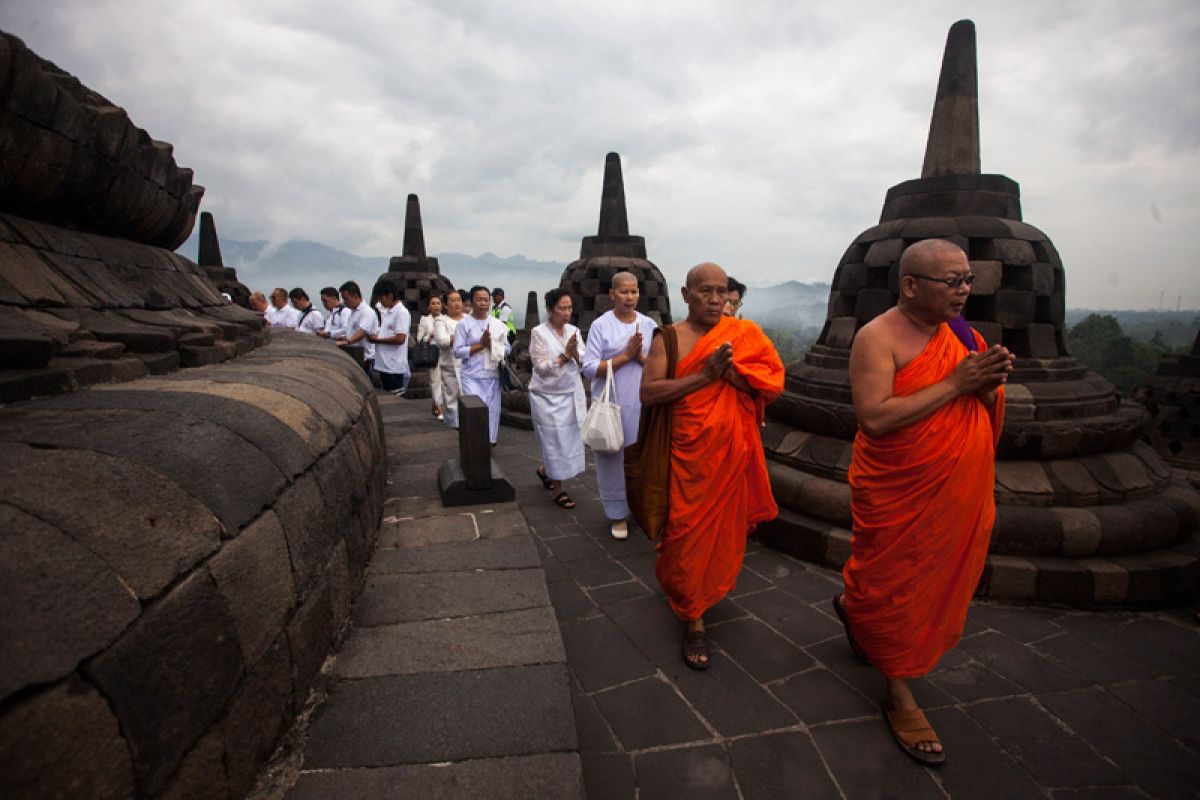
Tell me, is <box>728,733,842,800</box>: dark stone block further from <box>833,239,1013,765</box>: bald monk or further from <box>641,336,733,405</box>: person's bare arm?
<box>641,336,733,405</box>: person's bare arm

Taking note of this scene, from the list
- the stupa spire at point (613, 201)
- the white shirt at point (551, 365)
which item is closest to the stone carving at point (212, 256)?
the stupa spire at point (613, 201)

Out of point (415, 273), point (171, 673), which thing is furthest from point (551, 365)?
point (415, 273)

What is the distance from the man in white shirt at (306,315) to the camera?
1056cm

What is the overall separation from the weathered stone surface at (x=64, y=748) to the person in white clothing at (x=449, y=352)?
19.5ft

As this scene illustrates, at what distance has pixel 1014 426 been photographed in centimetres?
411

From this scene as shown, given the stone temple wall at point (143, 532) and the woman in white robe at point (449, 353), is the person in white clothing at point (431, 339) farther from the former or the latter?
the stone temple wall at point (143, 532)

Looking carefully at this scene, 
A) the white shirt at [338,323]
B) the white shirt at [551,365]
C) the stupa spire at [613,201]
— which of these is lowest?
the white shirt at [551,365]

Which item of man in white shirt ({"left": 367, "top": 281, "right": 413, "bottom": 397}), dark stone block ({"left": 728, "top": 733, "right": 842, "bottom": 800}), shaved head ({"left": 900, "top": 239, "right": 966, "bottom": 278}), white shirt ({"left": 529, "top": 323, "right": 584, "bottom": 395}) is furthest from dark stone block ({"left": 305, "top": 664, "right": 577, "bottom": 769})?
man in white shirt ({"left": 367, "top": 281, "right": 413, "bottom": 397})

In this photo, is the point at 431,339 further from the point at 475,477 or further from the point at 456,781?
the point at 456,781

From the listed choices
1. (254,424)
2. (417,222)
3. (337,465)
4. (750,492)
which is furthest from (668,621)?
(417,222)

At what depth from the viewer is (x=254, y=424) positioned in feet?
7.14

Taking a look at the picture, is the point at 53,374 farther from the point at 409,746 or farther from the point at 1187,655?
the point at 1187,655

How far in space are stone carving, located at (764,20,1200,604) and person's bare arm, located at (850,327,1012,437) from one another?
1859 mm

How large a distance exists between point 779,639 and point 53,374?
3.37m
